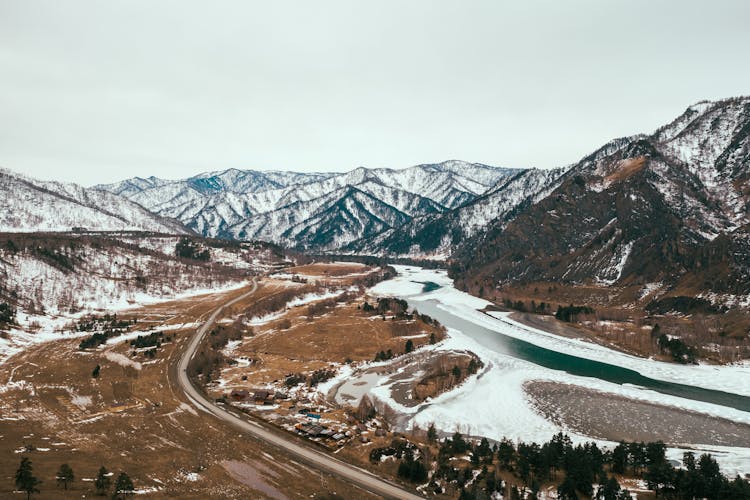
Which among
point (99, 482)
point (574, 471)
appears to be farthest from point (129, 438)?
point (574, 471)

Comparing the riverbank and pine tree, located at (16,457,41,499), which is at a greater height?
pine tree, located at (16,457,41,499)

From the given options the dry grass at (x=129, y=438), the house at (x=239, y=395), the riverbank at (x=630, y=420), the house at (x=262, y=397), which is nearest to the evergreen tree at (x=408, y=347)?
the riverbank at (x=630, y=420)

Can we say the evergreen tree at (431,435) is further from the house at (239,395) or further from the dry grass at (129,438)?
the house at (239,395)

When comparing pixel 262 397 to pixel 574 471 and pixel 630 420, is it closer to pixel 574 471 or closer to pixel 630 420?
pixel 574 471

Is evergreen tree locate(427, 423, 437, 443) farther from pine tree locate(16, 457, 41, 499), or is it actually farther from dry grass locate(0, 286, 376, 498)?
pine tree locate(16, 457, 41, 499)

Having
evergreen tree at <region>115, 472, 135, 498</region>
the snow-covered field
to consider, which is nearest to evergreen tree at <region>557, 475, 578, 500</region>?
the snow-covered field

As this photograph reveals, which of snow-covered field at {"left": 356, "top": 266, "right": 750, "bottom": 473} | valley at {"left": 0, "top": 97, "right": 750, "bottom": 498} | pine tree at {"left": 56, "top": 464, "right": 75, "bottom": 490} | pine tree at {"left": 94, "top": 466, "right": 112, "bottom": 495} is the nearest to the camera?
pine tree at {"left": 94, "top": 466, "right": 112, "bottom": 495}

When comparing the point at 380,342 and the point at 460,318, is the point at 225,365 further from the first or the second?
the point at 460,318

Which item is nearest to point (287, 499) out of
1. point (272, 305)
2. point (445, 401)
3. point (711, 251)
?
point (445, 401)

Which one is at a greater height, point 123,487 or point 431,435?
point 123,487
